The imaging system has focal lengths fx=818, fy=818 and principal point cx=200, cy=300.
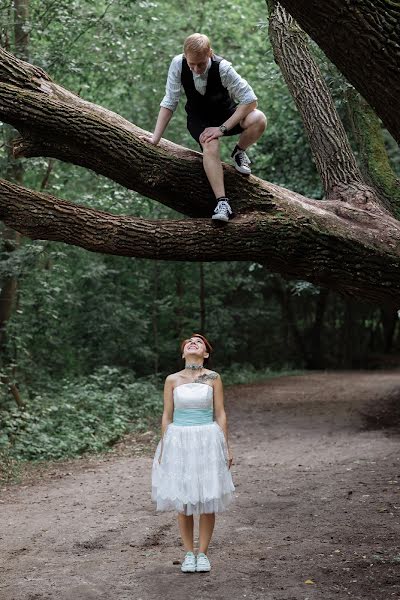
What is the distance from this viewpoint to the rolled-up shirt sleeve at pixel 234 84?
6727 mm

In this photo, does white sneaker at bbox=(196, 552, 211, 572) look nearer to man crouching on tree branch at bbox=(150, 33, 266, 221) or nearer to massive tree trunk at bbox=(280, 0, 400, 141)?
man crouching on tree branch at bbox=(150, 33, 266, 221)

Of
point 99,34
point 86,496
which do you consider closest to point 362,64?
point 86,496

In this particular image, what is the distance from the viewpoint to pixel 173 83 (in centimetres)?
696

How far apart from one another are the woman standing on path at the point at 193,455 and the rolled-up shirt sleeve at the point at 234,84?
84.2 inches

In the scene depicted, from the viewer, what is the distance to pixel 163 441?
6.13 meters

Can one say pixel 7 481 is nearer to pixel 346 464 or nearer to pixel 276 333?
pixel 346 464

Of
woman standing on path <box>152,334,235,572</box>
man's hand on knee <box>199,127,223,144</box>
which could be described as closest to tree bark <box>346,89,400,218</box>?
man's hand on knee <box>199,127,223,144</box>

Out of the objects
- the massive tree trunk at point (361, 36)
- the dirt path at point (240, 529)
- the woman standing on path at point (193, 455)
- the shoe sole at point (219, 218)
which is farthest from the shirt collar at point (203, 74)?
the dirt path at point (240, 529)

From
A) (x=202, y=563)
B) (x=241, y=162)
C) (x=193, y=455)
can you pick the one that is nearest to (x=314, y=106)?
(x=241, y=162)

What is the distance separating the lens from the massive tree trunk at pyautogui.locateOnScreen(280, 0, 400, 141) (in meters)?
4.50

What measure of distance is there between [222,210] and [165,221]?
527 mm

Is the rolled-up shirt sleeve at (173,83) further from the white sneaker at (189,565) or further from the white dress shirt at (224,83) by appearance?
the white sneaker at (189,565)

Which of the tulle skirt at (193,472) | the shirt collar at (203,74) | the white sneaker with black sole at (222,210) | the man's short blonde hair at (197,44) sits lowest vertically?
the tulle skirt at (193,472)

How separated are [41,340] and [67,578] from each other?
14224 millimetres
